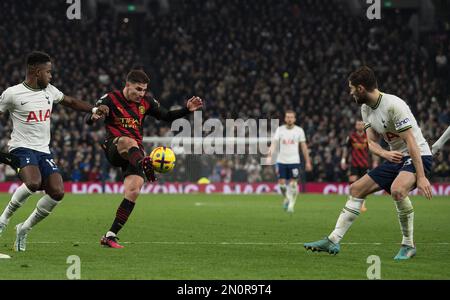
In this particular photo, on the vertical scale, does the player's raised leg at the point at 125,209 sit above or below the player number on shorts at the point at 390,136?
below

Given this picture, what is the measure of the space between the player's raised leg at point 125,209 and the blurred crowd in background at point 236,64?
22.6 metres

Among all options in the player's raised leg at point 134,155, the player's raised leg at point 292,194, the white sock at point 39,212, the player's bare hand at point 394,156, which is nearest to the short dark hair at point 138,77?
the player's raised leg at point 134,155

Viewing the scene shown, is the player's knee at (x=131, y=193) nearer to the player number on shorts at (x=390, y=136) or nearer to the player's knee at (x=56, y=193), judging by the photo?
the player's knee at (x=56, y=193)

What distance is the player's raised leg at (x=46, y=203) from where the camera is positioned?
1120 centimetres

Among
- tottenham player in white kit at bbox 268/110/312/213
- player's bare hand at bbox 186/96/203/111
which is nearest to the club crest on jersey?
player's bare hand at bbox 186/96/203/111

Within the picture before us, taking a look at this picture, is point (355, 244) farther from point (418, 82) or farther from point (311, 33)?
point (311, 33)

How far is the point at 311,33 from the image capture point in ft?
142

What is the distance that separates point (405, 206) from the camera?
A: 1094cm

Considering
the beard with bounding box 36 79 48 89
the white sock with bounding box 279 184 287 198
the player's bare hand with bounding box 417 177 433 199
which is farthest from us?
the white sock with bounding box 279 184 287 198

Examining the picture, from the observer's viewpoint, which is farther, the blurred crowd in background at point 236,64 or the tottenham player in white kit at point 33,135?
the blurred crowd in background at point 236,64

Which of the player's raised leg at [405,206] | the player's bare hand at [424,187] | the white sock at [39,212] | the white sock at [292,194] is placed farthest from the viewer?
the white sock at [292,194]

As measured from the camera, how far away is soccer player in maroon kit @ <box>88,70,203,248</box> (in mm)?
12031

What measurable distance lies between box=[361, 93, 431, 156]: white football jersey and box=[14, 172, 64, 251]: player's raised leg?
161 inches

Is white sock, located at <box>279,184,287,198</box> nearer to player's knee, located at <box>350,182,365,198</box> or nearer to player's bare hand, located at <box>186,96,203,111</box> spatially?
player's bare hand, located at <box>186,96,203,111</box>
